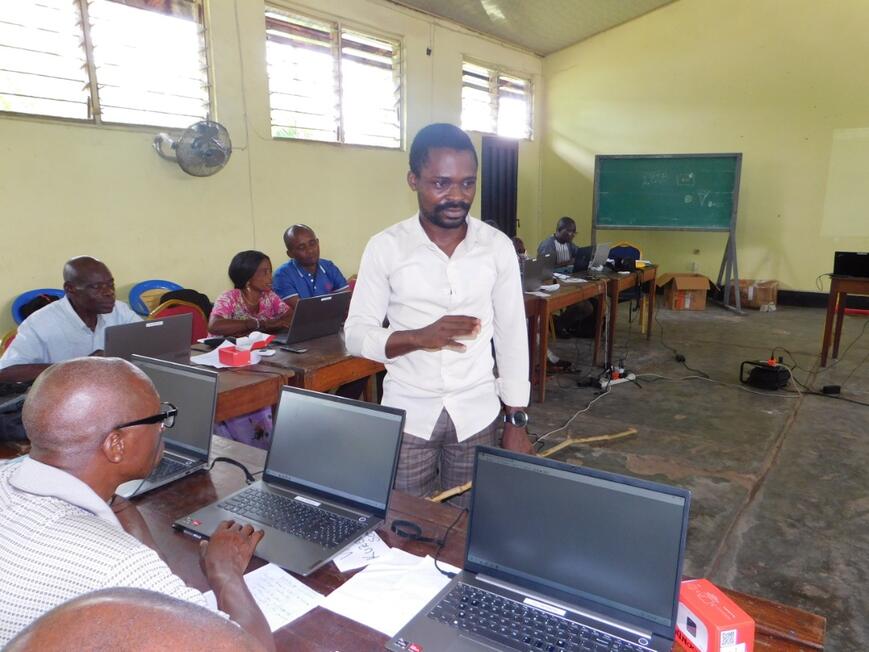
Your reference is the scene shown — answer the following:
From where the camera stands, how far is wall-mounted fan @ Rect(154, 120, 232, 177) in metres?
4.10

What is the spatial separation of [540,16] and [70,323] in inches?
260

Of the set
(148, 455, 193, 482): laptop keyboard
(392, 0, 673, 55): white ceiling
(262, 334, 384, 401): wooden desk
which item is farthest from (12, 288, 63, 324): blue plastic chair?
(392, 0, 673, 55): white ceiling

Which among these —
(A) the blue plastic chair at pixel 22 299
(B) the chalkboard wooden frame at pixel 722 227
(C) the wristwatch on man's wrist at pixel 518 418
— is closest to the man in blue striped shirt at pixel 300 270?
(A) the blue plastic chair at pixel 22 299

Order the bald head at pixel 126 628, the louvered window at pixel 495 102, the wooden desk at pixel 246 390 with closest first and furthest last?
1. the bald head at pixel 126 628
2. the wooden desk at pixel 246 390
3. the louvered window at pixel 495 102

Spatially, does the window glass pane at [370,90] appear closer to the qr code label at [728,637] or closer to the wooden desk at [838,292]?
the wooden desk at [838,292]

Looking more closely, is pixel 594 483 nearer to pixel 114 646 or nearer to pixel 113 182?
pixel 114 646

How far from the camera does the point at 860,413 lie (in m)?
3.88

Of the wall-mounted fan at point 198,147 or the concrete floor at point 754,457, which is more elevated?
the wall-mounted fan at point 198,147

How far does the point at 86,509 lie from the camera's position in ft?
2.94

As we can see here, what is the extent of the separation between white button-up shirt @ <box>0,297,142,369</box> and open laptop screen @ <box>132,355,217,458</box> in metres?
0.97

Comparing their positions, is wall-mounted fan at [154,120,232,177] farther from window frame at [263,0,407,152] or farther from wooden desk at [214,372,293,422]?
wooden desk at [214,372,293,422]

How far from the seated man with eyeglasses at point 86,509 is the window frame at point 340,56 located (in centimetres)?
446

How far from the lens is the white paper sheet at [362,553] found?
3.64ft

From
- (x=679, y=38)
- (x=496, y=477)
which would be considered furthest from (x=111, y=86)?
(x=679, y=38)
